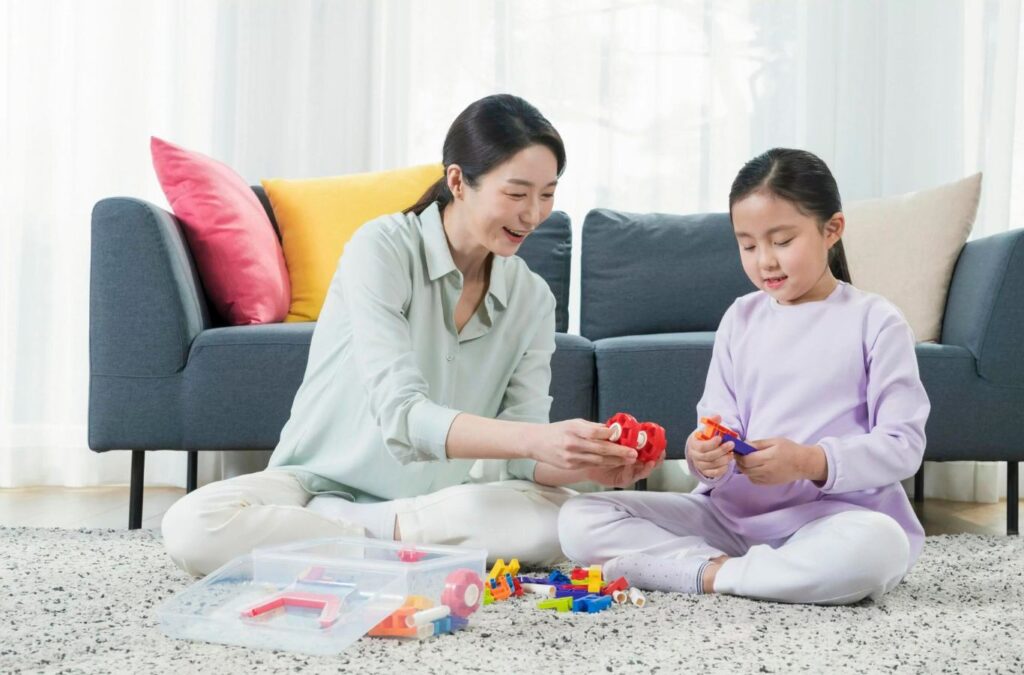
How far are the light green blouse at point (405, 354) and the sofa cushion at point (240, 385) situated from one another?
0.49 metres

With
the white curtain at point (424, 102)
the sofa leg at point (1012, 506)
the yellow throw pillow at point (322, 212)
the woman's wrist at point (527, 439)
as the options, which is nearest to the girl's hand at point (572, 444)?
the woman's wrist at point (527, 439)

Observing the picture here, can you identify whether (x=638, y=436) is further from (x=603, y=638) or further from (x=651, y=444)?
(x=603, y=638)

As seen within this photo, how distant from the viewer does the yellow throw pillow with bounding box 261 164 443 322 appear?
2.62 meters

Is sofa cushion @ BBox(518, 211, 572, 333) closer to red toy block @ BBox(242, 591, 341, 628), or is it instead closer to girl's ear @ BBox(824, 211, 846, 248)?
girl's ear @ BBox(824, 211, 846, 248)

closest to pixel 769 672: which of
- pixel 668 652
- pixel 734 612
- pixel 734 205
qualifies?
pixel 668 652

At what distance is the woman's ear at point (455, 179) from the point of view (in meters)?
1.58

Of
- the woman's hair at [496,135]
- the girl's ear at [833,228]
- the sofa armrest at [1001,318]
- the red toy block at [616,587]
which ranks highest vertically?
the woman's hair at [496,135]

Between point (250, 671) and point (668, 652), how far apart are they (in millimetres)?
439

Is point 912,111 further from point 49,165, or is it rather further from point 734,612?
point 49,165

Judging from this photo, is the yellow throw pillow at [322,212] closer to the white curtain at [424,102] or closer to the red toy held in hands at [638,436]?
the white curtain at [424,102]

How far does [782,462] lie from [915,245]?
1.49 meters

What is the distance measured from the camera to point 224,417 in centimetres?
217

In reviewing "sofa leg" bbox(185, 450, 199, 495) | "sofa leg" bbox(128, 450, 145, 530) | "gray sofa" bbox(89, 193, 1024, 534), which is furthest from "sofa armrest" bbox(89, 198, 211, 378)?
"sofa leg" bbox(185, 450, 199, 495)

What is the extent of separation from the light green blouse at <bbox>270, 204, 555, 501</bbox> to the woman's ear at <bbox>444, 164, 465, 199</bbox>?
0.06 meters
